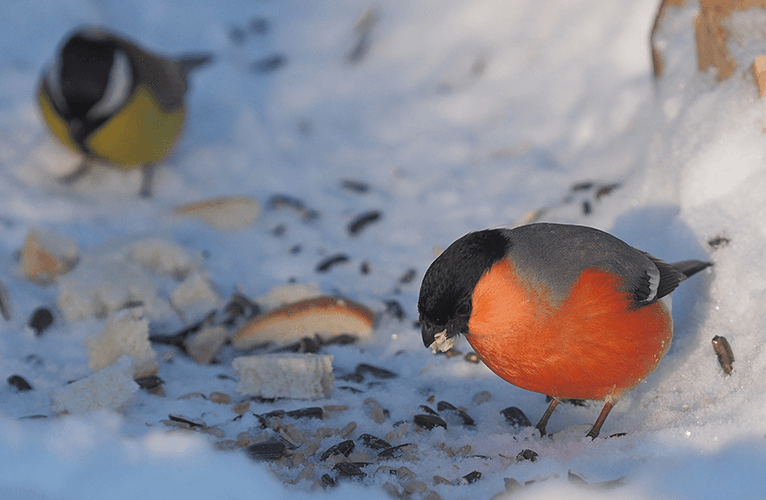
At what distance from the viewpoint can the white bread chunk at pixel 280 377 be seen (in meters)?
2.29

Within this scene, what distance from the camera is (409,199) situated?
376 centimetres

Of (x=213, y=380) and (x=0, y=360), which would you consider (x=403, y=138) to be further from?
(x=0, y=360)

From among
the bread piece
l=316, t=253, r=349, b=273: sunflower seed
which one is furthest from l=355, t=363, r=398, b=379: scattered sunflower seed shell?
l=316, t=253, r=349, b=273: sunflower seed

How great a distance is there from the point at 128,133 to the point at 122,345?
5.13 feet

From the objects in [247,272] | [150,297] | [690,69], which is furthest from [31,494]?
[690,69]

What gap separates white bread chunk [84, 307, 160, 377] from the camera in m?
2.36

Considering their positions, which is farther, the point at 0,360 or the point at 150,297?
the point at 150,297

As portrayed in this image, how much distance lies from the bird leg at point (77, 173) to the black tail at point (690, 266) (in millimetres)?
2945

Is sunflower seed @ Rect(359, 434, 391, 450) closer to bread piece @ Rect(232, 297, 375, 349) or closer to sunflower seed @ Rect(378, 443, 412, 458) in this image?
sunflower seed @ Rect(378, 443, 412, 458)

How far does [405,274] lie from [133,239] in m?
1.21

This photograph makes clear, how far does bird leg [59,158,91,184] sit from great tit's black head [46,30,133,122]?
15.3 inches

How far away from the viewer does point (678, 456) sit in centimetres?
162

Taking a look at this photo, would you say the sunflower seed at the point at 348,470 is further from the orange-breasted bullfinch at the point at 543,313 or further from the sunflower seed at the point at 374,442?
the orange-breasted bullfinch at the point at 543,313

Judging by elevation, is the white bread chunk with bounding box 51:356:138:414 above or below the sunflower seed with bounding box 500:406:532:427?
above
